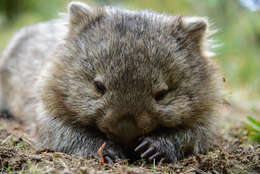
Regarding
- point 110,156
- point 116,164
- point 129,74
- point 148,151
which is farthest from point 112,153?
point 129,74

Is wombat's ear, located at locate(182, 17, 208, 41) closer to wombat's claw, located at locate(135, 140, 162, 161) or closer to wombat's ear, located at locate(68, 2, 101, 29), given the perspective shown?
wombat's ear, located at locate(68, 2, 101, 29)

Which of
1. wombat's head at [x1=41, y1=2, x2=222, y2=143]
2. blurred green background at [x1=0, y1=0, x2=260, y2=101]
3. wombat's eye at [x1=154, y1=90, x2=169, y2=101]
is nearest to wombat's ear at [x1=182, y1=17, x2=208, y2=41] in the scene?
wombat's head at [x1=41, y1=2, x2=222, y2=143]

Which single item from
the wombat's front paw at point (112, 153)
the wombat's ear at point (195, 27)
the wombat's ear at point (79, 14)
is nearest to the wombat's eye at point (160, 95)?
the wombat's front paw at point (112, 153)

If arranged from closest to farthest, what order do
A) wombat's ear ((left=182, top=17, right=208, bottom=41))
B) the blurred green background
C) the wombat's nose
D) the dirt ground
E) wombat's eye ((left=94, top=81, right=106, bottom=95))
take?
the dirt ground → the wombat's nose → wombat's eye ((left=94, top=81, right=106, bottom=95)) → wombat's ear ((left=182, top=17, right=208, bottom=41)) → the blurred green background

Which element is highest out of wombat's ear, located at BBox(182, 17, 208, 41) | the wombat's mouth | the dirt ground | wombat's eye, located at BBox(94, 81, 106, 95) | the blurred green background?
the blurred green background

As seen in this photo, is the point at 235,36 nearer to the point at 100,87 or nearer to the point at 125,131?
the point at 100,87
